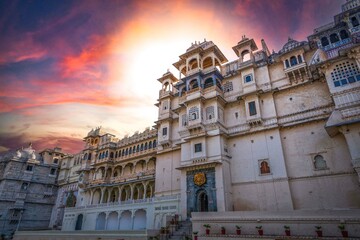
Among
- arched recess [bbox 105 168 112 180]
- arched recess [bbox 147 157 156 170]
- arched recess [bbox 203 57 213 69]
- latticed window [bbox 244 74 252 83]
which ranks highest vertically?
arched recess [bbox 203 57 213 69]

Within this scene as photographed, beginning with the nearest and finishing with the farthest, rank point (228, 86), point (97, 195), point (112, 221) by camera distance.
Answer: point (228, 86)
point (112, 221)
point (97, 195)

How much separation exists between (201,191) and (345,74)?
19.1 meters

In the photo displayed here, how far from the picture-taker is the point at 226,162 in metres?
27.0

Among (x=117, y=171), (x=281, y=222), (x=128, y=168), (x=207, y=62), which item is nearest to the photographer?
(x=281, y=222)

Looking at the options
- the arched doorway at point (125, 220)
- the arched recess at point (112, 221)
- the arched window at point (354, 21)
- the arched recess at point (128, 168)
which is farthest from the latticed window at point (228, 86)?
the arched recess at point (112, 221)

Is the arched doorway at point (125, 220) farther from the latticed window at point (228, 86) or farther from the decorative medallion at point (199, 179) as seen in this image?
the latticed window at point (228, 86)

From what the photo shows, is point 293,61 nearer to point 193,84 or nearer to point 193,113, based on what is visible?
point 193,84

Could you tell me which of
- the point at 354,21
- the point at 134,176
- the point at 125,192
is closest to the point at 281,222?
the point at 354,21

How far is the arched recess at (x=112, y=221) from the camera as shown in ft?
114

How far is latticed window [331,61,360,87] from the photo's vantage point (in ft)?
67.2

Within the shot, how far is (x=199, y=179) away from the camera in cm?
2662

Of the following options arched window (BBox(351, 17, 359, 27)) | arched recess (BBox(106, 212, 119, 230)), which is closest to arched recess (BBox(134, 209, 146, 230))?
arched recess (BBox(106, 212, 119, 230))

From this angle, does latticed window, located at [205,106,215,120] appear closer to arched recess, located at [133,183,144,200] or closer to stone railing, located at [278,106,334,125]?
stone railing, located at [278,106,334,125]

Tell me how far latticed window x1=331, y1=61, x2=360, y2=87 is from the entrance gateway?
15.6m
